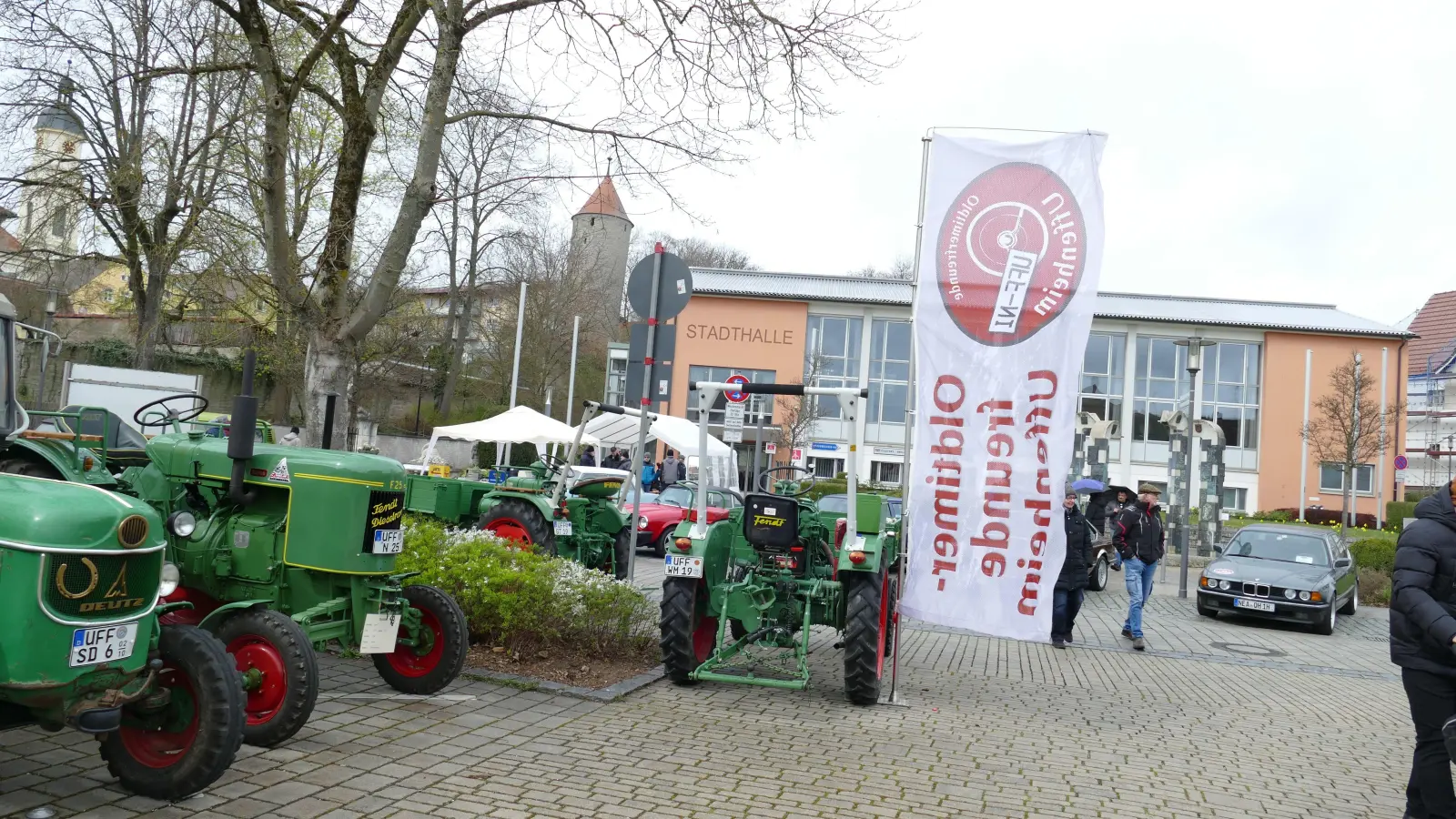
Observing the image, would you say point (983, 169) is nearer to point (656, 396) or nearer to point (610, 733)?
point (656, 396)

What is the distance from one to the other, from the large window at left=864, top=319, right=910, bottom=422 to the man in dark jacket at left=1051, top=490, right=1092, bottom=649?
3508 centimetres

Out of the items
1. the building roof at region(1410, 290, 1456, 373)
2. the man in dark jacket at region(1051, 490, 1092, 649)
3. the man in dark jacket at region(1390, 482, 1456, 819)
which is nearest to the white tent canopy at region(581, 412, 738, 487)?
the man in dark jacket at region(1051, 490, 1092, 649)

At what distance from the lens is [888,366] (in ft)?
156

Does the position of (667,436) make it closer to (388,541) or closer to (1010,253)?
(1010,253)

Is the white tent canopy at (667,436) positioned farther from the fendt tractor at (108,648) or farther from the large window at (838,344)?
the large window at (838,344)

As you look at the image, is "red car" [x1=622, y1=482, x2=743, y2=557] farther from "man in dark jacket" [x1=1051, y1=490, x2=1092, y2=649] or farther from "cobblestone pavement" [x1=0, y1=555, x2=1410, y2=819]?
"cobblestone pavement" [x1=0, y1=555, x2=1410, y2=819]

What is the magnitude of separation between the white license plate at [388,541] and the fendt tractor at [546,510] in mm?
5093

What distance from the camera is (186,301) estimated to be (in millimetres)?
25500

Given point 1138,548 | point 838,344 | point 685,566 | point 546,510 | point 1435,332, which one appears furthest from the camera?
point 1435,332

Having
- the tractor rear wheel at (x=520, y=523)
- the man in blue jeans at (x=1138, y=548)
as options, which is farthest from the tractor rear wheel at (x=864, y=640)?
the man in blue jeans at (x=1138, y=548)

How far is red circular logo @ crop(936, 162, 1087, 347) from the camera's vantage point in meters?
7.26

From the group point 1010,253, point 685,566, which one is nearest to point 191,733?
point 685,566

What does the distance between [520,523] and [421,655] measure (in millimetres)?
5088

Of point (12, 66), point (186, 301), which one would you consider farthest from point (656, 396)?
point (186, 301)
